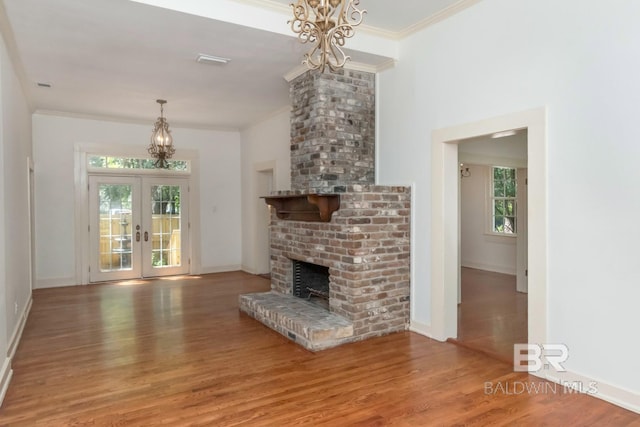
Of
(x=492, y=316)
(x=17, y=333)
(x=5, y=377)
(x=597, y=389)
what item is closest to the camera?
(x=597, y=389)

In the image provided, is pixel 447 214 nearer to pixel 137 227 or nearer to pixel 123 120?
pixel 137 227

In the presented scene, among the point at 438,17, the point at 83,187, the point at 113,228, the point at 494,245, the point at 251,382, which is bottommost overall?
the point at 251,382

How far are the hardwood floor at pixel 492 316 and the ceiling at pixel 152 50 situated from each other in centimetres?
312

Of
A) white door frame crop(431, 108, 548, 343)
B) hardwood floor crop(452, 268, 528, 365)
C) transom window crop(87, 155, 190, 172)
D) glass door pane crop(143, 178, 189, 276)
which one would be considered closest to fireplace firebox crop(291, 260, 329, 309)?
white door frame crop(431, 108, 548, 343)

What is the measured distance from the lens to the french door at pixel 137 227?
24.1ft

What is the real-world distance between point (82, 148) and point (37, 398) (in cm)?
533

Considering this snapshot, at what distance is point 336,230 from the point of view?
4.23 m

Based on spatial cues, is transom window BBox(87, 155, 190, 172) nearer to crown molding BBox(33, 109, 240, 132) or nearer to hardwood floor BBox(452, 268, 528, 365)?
crown molding BBox(33, 109, 240, 132)

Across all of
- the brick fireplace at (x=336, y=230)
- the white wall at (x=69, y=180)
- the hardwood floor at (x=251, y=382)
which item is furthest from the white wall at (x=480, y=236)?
the white wall at (x=69, y=180)

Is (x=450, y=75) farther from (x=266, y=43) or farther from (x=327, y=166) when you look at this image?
(x=266, y=43)

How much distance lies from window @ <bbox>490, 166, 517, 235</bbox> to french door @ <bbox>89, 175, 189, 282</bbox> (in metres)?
6.33

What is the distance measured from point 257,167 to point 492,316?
16.0 feet

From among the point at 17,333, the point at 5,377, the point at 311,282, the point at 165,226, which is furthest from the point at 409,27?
the point at 165,226

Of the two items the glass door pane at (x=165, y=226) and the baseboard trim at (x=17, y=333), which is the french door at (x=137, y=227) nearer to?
the glass door pane at (x=165, y=226)
